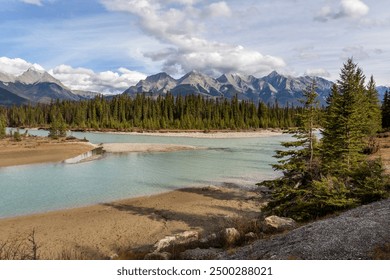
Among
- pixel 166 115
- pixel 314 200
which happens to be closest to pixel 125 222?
pixel 314 200

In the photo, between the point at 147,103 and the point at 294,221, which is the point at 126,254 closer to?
the point at 294,221

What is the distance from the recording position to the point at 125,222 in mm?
23797

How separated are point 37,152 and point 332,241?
200 ft

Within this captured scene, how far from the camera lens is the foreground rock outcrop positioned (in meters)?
12.1

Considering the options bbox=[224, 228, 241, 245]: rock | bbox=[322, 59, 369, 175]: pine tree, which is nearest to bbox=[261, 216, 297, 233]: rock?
bbox=[224, 228, 241, 245]: rock

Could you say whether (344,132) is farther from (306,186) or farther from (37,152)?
(37,152)

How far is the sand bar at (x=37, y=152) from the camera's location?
52381 mm

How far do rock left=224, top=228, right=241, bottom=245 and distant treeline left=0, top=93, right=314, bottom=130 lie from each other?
126 metres

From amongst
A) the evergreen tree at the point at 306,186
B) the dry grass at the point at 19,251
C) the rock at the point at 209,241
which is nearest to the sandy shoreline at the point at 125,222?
the dry grass at the point at 19,251

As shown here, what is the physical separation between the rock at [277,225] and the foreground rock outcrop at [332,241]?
199 cm

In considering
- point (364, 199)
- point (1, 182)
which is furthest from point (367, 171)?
point (1, 182)

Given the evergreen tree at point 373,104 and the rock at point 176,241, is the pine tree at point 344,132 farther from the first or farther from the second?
the evergreen tree at point 373,104

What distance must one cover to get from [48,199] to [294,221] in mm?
22115

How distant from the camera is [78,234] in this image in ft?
70.3
